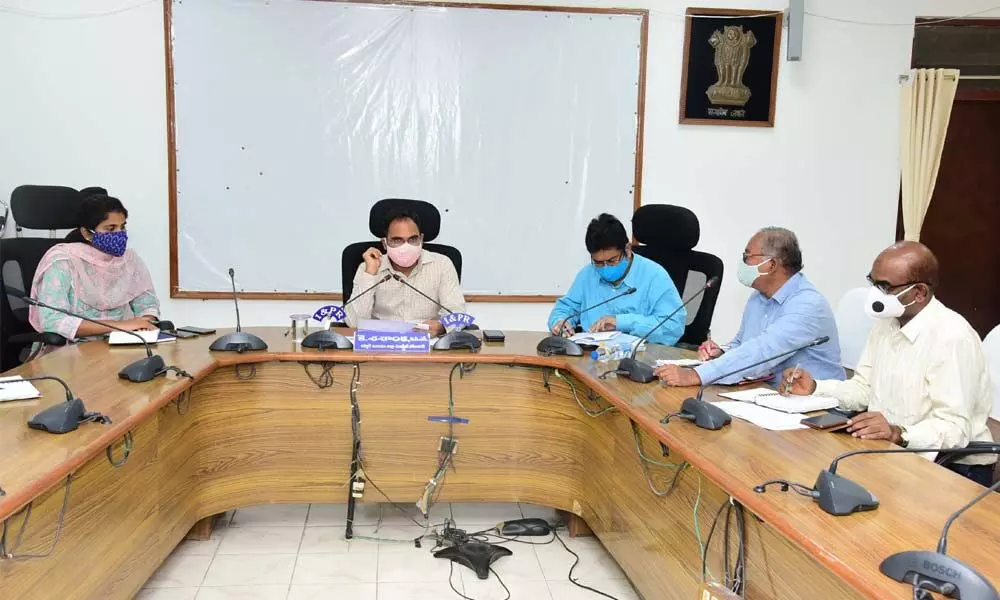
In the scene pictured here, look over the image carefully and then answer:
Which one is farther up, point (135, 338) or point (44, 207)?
point (44, 207)

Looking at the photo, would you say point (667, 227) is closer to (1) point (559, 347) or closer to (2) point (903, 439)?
(1) point (559, 347)

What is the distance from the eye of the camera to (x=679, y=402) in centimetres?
219

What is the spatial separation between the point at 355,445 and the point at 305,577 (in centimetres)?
52

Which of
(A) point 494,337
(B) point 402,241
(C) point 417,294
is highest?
(B) point 402,241

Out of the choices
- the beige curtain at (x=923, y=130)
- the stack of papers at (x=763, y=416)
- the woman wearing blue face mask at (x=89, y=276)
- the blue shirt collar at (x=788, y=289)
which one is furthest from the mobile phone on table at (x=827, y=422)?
the beige curtain at (x=923, y=130)

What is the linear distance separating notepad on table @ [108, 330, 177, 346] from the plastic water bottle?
161cm

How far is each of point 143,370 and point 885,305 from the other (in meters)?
2.05

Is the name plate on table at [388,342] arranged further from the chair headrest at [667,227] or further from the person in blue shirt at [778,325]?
Result: the chair headrest at [667,227]

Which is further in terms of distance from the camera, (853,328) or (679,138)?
(679,138)

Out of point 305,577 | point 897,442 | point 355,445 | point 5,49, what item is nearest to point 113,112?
point 5,49

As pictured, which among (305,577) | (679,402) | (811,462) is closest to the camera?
(811,462)

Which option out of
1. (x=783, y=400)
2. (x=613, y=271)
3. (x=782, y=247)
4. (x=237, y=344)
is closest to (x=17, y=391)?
(x=237, y=344)

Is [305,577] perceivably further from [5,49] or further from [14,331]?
[5,49]

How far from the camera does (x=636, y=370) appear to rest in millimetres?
2461
